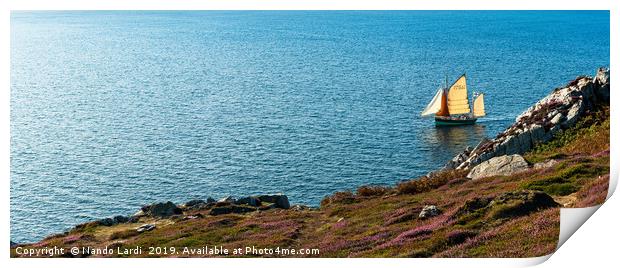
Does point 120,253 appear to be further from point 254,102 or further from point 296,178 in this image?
point 254,102

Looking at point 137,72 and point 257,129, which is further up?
point 137,72

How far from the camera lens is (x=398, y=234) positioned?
159ft

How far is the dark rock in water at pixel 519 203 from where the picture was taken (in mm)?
47469

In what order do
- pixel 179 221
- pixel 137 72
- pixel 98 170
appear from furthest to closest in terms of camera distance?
1. pixel 137 72
2. pixel 98 170
3. pixel 179 221

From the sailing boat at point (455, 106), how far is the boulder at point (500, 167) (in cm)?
4991

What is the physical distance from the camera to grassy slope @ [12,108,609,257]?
4528cm

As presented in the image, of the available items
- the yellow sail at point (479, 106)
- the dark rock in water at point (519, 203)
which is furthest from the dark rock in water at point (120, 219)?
the yellow sail at point (479, 106)

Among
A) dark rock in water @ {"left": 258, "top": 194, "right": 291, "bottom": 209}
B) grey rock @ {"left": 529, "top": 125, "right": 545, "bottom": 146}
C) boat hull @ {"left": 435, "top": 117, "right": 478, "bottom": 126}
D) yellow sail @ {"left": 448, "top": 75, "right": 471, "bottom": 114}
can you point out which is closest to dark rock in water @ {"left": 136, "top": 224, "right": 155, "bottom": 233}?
dark rock in water @ {"left": 258, "top": 194, "right": 291, "bottom": 209}

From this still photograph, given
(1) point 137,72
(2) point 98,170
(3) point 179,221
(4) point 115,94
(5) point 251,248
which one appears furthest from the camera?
(1) point 137,72

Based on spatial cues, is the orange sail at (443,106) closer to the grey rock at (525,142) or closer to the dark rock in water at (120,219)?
the grey rock at (525,142)

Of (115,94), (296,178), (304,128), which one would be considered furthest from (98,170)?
(304,128)

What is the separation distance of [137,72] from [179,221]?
112 feet

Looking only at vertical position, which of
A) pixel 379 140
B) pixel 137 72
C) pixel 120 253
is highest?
pixel 137 72

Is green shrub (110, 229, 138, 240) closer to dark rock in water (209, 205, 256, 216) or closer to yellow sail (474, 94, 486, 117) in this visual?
dark rock in water (209, 205, 256, 216)
